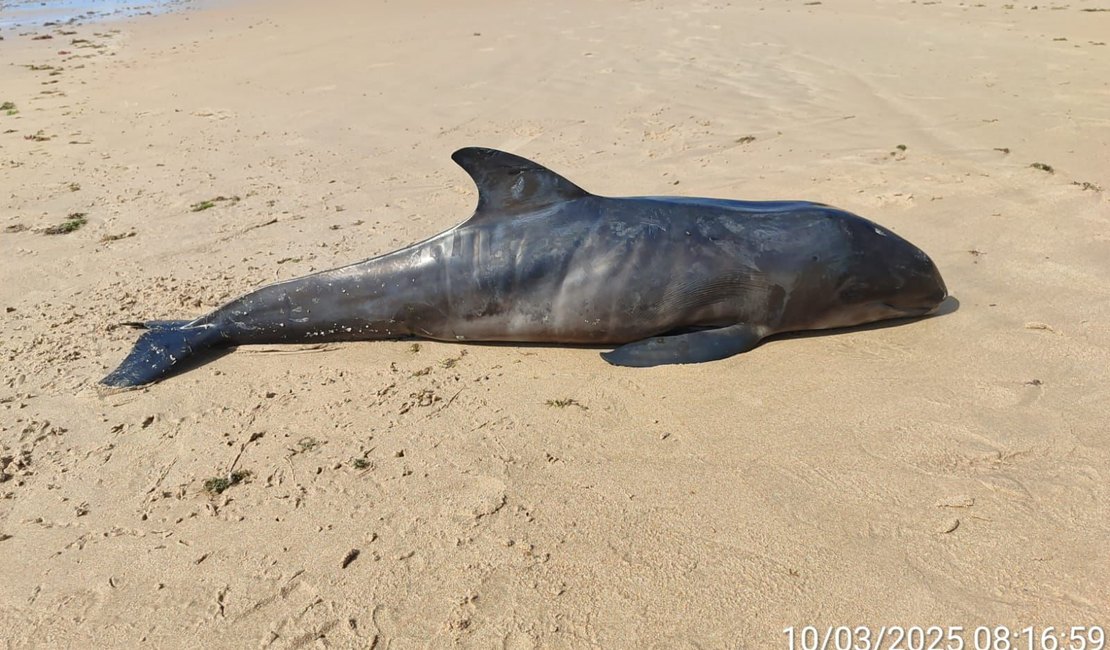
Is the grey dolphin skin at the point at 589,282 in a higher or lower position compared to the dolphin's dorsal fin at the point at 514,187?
lower

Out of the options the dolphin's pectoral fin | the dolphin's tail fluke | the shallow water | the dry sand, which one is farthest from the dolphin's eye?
the shallow water

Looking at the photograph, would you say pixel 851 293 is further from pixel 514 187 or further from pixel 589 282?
pixel 514 187

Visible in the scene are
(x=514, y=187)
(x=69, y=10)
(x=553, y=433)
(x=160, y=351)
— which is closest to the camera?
(x=553, y=433)

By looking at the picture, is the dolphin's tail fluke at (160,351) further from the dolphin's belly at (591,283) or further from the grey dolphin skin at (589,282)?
the dolphin's belly at (591,283)

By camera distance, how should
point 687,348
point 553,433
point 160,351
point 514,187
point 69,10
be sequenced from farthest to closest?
point 69,10
point 514,187
point 160,351
point 687,348
point 553,433

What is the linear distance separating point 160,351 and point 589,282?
2459 mm

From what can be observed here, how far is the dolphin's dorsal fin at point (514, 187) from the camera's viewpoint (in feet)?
14.8

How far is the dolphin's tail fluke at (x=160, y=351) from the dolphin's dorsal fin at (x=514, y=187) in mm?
1724

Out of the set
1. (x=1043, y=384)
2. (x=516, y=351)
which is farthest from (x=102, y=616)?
(x=1043, y=384)

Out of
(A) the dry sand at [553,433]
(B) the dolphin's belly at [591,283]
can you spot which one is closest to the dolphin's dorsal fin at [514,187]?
(B) the dolphin's belly at [591,283]

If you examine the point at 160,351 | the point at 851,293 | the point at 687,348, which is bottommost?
the point at 160,351

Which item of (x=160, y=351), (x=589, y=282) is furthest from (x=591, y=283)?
(x=160, y=351)

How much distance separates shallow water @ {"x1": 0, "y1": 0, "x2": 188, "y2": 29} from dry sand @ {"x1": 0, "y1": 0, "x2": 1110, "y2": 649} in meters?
14.4

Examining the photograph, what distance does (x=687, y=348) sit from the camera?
4312mm
